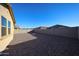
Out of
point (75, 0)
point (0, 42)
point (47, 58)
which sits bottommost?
point (47, 58)

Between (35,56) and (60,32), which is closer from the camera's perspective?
(35,56)

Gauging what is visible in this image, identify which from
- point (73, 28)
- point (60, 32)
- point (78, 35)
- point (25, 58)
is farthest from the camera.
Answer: point (60, 32)

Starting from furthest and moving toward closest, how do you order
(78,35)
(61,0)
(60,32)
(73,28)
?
(60,32), (73,28), (78,35), (61,0)

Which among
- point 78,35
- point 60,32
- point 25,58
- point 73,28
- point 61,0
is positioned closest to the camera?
point 25,58

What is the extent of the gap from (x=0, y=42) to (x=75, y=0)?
12.8 ft

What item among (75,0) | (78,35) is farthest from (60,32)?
(75,0)

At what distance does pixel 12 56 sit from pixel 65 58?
92.3 inches

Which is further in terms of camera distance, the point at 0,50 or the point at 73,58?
the point at 0,50

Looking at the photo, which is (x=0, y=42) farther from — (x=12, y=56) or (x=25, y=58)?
(x=25, y=58)

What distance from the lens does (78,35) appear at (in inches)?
488

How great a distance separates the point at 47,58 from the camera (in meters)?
5.83

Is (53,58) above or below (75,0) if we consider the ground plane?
below

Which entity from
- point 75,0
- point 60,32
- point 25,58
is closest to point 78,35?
point 60,32

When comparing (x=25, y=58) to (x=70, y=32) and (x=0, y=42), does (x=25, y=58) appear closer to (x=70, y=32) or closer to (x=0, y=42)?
(x=0, y=42)
